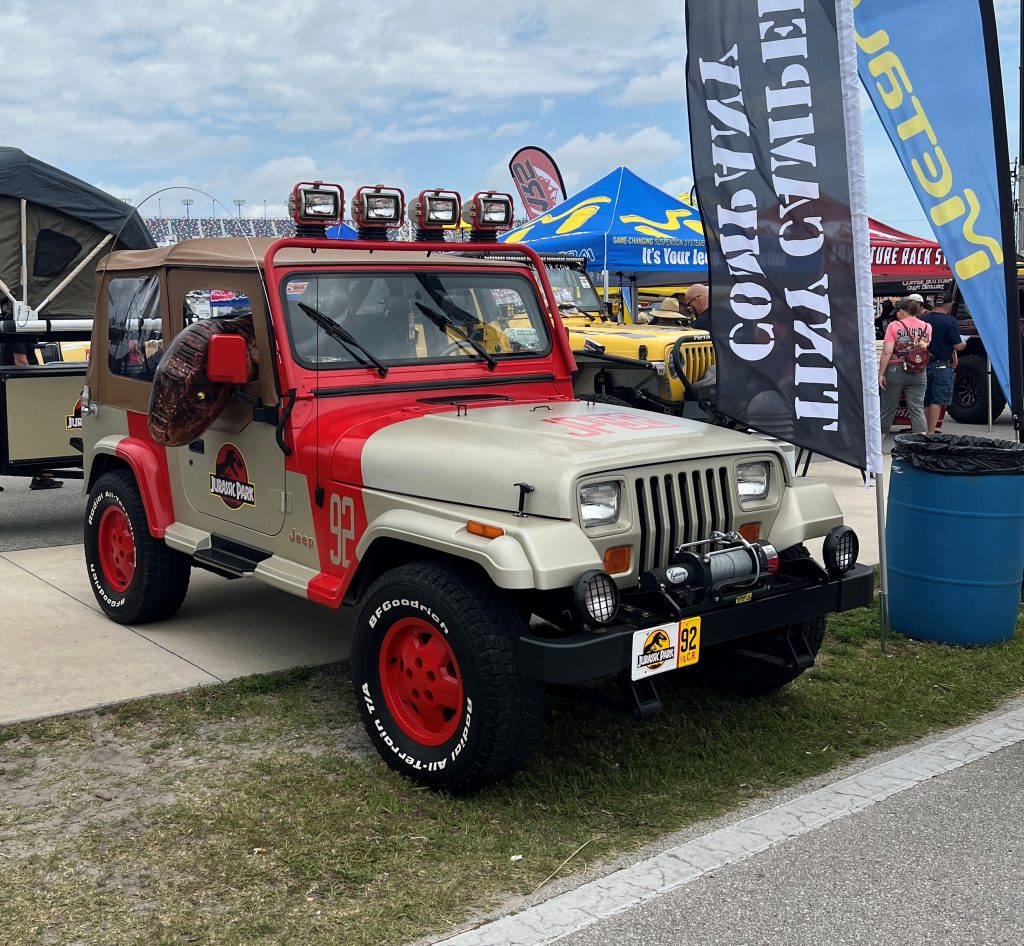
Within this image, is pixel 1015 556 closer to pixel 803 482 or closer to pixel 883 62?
pixel 803 482

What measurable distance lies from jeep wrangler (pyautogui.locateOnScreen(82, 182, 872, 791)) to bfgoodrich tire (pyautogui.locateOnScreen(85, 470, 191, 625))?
0.05 feet

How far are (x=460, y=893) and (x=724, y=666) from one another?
6.64 ft

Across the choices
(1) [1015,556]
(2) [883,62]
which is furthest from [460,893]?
(2) [883,62]

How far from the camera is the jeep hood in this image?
409cm

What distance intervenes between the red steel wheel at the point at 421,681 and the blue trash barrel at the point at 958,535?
2.93 metres

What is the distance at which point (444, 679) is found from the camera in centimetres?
414

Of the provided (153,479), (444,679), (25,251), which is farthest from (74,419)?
(444,679)

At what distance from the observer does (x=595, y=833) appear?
393cm

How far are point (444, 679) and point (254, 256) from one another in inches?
85.9

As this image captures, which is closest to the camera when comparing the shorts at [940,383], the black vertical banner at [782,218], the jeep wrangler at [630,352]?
the black vertical banner at [782,218]

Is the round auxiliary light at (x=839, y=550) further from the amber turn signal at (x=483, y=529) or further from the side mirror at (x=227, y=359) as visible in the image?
the side mirror at (x=227, y=359)

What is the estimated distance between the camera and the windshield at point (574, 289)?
40.1ft

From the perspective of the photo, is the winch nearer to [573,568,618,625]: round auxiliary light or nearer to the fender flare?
[573,568,618,625]: round auxiliary light

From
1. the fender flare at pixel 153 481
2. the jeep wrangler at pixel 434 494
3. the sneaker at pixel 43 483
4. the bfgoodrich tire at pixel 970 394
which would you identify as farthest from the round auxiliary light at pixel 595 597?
the bfgoodrich tire at pixel 970 394
